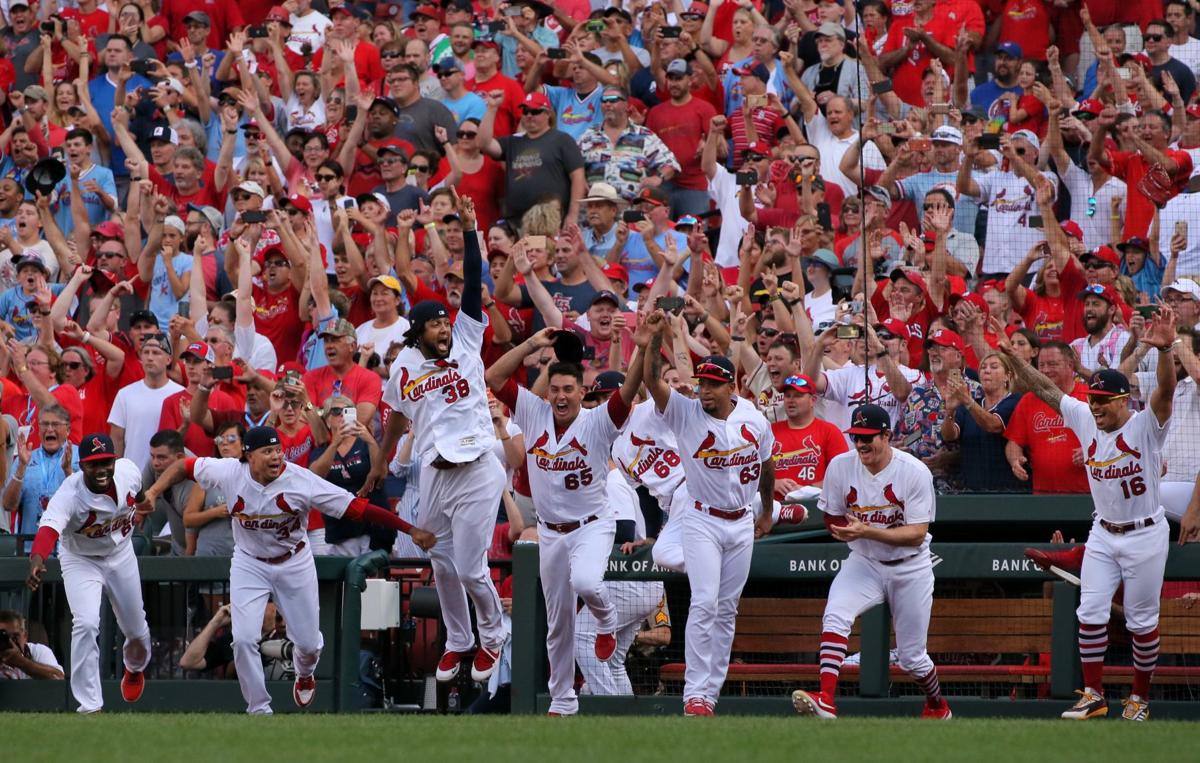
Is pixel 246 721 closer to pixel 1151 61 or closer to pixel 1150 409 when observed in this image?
pixel 1150 409

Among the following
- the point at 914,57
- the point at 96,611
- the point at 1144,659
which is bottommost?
the point at 96,611

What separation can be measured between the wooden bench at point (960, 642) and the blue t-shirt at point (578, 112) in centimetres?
583

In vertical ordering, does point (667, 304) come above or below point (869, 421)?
above

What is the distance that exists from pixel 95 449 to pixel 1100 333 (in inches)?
250

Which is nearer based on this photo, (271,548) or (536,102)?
(271,548)

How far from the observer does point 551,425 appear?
33.7 feet

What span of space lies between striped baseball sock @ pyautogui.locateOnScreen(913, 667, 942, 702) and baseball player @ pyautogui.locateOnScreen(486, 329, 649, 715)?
1.69m


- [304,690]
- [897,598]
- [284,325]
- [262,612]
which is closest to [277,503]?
[262,612]

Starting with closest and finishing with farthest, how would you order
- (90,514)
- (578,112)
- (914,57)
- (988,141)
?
(90,514), (988,141), (914,57), (578,112)

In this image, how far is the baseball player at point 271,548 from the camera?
10.3 meters

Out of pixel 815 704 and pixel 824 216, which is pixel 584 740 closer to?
pixel 815 704

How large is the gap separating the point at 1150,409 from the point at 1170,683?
5.30ft

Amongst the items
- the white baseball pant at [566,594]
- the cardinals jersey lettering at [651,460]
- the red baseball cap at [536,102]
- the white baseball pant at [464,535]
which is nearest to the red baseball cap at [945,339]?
the cardinals jersey lettering at [651,460]

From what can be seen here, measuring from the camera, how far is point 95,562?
419 inches
